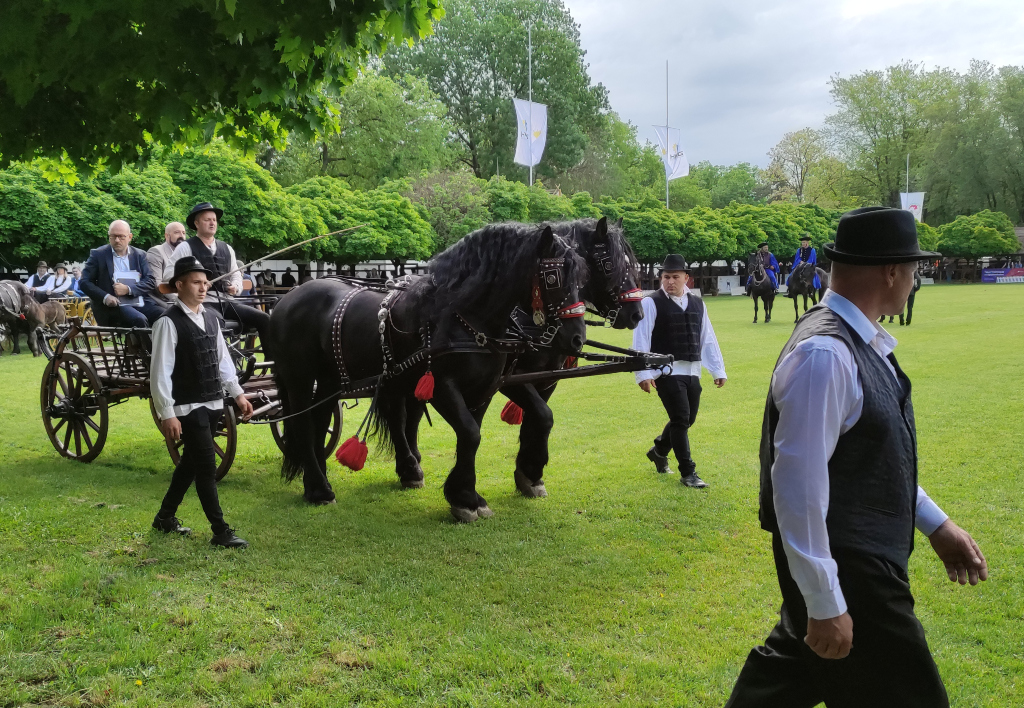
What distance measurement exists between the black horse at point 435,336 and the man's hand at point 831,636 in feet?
11.6

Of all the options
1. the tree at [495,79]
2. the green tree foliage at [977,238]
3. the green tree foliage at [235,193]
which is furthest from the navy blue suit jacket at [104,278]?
→ the green tree foliage at [977,238]

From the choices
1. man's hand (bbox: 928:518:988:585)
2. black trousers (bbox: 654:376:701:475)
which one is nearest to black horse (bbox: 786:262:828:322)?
black trousers (bbox: 654:376:701:475)

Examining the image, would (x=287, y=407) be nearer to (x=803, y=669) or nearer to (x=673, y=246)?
(x=803, y=669)

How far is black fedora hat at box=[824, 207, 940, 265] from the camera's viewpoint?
2373mm

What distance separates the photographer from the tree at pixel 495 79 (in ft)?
180

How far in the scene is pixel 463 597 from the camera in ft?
15.1

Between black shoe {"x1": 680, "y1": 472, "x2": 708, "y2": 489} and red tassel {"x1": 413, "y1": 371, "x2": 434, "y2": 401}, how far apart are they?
2528 mm

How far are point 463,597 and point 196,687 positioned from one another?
5.04 feet

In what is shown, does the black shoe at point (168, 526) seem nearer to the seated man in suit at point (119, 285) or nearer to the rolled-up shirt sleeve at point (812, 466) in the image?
the seated man in suit at point (119, 285)

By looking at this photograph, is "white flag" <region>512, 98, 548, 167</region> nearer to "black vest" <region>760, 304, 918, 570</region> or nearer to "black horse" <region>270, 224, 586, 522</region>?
"black horse" <region>270, 224, 586, 522</region>

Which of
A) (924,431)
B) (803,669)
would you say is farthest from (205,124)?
(924,431)

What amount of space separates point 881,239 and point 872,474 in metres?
0.70

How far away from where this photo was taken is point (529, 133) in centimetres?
3419

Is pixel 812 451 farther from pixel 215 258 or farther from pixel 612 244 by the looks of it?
pixel 215 258
